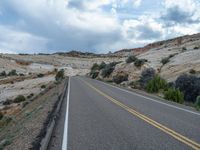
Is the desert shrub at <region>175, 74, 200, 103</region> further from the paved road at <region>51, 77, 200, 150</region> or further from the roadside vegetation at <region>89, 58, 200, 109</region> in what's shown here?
the paved road at <region>51, 77, 200, 150</region>

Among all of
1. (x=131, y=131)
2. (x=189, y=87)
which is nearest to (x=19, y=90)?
(x=189, y=87)

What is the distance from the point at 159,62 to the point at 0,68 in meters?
87.7

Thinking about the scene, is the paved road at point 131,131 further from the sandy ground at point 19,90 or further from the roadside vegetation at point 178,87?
the sandy ground at point 19,90

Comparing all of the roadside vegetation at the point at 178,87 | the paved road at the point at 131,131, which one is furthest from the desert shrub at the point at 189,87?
the paved road at the point at 131,131

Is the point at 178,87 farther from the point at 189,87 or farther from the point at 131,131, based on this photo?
the point at 131,131

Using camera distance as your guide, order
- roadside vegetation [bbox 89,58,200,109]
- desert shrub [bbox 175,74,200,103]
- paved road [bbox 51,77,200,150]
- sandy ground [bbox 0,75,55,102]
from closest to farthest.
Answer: paved road [bbox 51,77,200,150]
roadside vegetation [bbox 89,58,200,109]
desert shrub [bbox 175,74,200,103]
sandy ground [bbox 0,75,55,102]

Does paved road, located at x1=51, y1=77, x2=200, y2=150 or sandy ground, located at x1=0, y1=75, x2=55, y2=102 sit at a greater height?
paved road, located at x1=51, y1=77, x2=200, y2=150

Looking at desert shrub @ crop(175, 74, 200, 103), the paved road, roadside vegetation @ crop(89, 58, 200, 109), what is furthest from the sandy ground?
the paved road

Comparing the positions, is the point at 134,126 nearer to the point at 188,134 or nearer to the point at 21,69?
the point at 188,134

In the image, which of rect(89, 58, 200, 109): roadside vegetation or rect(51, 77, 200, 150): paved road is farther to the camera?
rect(89, 58, 200, 109): roadside vegetation

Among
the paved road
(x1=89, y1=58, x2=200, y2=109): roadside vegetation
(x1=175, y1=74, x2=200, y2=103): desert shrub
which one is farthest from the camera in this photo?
(x1=175, y1=74, x2=200, y2=103): desert shrub

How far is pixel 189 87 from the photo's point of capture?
30406 millimetres

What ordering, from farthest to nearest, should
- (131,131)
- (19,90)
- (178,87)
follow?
(19,90), (178,87), (131,131)

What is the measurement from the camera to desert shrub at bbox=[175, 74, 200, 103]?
2972 cm
